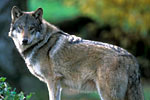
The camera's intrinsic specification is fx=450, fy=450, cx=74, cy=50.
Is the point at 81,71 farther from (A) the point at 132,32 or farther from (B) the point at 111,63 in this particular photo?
(A) the point at 132,32

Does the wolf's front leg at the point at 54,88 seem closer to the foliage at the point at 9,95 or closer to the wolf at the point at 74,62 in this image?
the wolf at the point at 74,62

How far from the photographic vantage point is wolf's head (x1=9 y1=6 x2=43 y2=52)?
787 centimetres

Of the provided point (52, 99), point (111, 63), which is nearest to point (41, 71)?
point (52, 99)

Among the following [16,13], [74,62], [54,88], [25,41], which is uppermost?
[16,13]

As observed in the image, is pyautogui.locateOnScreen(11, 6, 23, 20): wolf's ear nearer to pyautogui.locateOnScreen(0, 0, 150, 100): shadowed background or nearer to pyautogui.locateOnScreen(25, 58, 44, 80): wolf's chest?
pyautogui.locateOnScreen(25, 58, 44, 80): wolf's chest

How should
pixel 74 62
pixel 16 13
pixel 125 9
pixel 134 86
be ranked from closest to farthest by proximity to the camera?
pixel 134 86
pixel 74 62
pixel 16 13
pixel 125 9

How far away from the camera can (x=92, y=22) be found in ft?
68.9

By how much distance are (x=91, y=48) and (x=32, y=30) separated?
113cm

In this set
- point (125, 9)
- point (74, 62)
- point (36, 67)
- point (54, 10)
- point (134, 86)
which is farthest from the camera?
point (54, 10)

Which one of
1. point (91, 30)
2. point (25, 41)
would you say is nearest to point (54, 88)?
point (25, 41)

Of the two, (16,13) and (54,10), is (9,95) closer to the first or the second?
(16,13)

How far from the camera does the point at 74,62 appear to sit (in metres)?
7.73

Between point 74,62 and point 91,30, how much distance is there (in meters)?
12.3

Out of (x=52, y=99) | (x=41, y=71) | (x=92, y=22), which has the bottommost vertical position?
(x=52, y=99)
